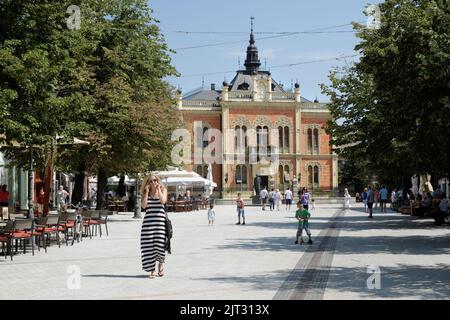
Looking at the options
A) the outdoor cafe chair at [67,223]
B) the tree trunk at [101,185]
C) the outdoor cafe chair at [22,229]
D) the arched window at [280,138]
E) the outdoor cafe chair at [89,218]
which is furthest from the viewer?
the arched window at [280,138]

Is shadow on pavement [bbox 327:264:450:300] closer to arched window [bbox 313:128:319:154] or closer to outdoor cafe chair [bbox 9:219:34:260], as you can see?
outdoor cafe chair [bbox 9:219:34:260]

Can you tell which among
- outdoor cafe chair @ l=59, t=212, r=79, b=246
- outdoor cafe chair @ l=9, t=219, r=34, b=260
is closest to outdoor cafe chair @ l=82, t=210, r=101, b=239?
outdoor cafe chair @ l=59, t=212, r=79, b=246

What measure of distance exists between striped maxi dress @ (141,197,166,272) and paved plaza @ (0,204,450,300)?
0.37 m

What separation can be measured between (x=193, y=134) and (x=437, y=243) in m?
71.4

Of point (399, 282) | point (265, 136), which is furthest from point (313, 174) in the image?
point (399, 282)

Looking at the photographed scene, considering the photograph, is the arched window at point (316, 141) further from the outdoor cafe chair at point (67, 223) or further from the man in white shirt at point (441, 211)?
the outdoor cafe chair at point (67, 223)

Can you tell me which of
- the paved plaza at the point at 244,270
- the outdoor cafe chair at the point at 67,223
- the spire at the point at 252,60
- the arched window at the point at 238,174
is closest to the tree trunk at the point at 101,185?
the paved plaza at the point at 244,270

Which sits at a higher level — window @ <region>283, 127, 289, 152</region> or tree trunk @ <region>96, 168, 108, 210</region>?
window @ <region>283, 127, 289, 152</region>

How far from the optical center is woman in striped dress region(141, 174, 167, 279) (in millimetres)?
12258

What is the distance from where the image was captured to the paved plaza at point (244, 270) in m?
10.4

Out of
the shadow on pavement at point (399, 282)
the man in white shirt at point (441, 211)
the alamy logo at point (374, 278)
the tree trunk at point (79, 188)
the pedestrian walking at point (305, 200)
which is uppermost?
the tree trunk at point (79, 188)

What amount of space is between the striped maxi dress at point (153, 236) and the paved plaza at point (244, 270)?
368 mm

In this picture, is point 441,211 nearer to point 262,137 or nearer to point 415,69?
A: point 415,69
